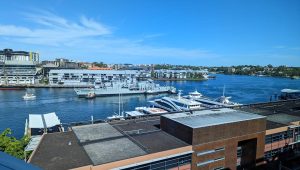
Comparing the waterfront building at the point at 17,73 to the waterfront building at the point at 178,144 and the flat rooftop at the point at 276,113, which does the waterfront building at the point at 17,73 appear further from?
the flat rooftop at the point at 276,113

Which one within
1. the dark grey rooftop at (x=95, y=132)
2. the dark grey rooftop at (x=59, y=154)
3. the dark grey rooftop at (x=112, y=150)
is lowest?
the dark grey rooftop at (x=59, y=154)

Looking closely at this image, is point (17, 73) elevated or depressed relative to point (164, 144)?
elevated

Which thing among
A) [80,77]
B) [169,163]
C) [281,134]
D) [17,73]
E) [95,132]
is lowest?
[169,163]

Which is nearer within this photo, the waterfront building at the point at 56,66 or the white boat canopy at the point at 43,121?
the white boat canopy at the point at 43,121

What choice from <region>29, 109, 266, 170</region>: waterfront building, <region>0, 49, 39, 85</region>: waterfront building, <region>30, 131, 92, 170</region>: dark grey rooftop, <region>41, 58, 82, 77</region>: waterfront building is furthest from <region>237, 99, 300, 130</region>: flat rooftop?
<region>41, 58, 82, 77</region>: waterfront building

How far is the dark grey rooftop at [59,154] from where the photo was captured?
311 inches

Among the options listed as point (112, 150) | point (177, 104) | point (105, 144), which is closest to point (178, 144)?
point (112, 150)

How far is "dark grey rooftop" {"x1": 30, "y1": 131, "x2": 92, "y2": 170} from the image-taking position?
7898 millimetres

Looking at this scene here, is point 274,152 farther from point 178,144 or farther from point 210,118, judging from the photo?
point 178,144

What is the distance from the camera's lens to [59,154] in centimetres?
881

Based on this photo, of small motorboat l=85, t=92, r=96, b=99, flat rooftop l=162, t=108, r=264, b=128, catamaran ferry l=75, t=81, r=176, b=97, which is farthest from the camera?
catamaran ferry l=75, t=81, r=176, b=97

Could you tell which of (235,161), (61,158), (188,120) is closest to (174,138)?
(188,120)

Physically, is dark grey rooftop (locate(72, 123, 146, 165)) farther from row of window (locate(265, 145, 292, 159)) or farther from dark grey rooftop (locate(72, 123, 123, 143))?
row of window (locate(265, 145, 292, 159))

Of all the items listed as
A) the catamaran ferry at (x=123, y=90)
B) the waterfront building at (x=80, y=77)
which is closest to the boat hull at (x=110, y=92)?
the catamaran ferry at (x=123, y=90)
